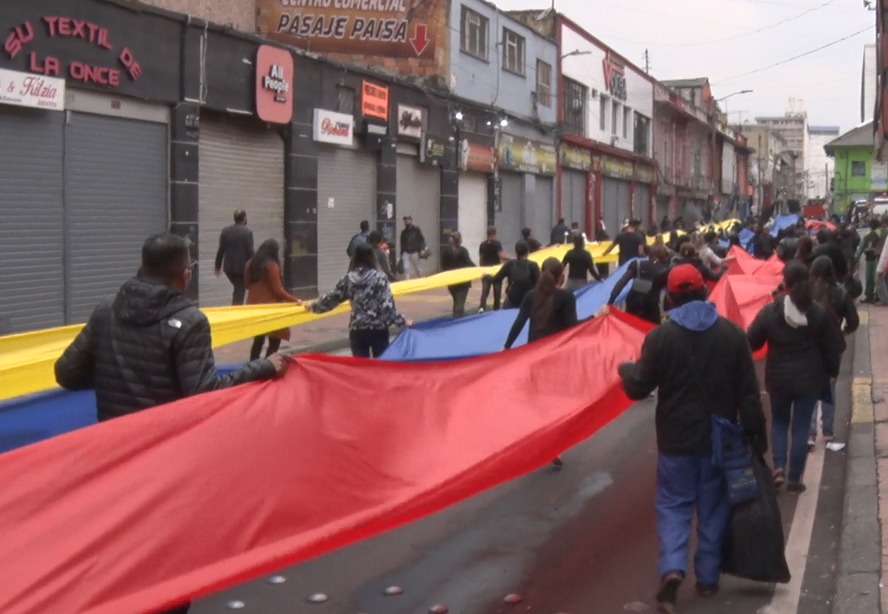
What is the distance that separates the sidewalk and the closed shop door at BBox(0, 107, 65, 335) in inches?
133

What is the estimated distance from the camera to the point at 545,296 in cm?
970

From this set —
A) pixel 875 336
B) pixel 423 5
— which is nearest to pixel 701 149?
pixel 423 5

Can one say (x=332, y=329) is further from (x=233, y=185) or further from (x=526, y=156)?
(x=526, y=156)

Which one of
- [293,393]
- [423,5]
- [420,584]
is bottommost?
[420,584]

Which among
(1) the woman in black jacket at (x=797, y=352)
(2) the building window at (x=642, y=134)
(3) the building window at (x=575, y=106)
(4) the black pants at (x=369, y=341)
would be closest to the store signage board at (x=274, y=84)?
(4) the black pants at (x=369, y=341)

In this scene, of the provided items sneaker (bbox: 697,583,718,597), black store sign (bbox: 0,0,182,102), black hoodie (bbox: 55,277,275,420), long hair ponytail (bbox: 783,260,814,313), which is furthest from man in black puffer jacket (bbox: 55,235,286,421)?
black store sign (bbox: 0,0,182,102)

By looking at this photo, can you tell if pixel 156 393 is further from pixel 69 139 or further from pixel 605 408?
pixel 69 139

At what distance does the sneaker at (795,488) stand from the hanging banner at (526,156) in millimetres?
28689

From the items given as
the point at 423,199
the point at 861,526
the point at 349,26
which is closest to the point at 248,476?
the point at 861,526

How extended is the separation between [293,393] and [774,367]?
403 cm

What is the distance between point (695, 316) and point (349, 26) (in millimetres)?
23361

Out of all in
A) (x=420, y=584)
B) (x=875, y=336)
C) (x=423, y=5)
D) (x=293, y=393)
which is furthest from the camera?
(x=423, y=5)

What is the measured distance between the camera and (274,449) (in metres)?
→ 5.26

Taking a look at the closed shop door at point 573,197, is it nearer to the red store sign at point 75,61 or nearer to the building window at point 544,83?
the building window at point 544,83
